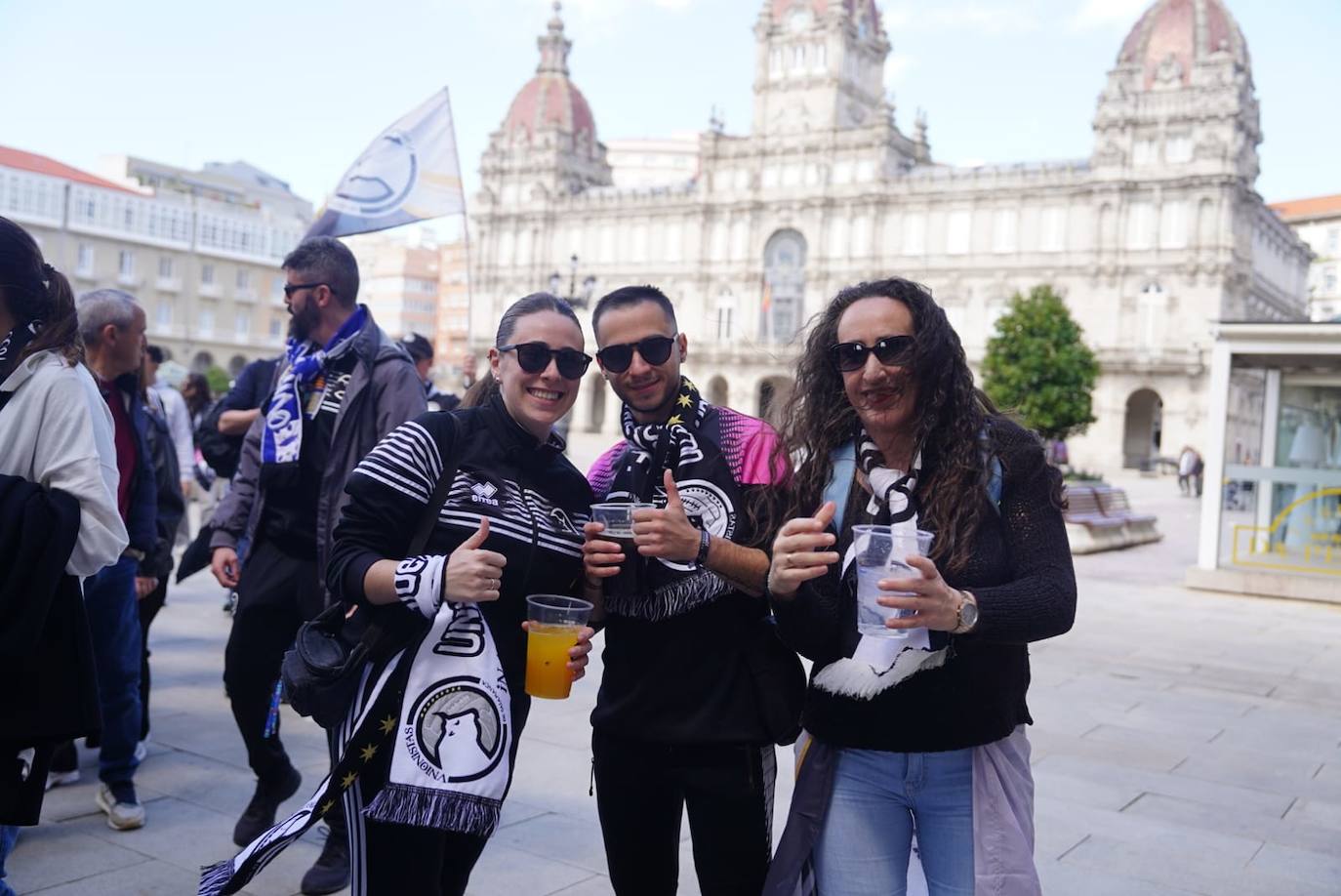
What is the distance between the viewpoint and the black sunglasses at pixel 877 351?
2316mm

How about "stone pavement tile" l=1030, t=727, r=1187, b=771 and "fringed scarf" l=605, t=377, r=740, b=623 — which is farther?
"stone pavement tile" l=1030, t=727, r=1187, b=771

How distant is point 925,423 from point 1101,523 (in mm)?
15722

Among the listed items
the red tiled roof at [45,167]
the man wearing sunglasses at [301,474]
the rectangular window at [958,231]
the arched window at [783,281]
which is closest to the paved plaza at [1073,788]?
the man wearing sunglasses at [301,474]

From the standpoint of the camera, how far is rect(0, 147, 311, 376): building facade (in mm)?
58688

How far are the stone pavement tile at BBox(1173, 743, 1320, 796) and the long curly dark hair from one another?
3.62m

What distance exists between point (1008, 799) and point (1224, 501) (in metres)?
11.8

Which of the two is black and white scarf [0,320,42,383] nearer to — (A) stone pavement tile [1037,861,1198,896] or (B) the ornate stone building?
(A) stone pavement tile [1037,861,1198,896]

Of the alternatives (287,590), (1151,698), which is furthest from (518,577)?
(1151,698)

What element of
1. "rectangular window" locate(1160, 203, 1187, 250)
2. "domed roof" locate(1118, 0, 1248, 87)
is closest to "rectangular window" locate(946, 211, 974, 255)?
"rectangular window" locate(1160, 203, 1187, 250)

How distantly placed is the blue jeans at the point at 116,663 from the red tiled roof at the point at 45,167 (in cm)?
6300

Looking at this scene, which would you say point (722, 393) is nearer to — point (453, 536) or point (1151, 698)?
point (1151, 698)

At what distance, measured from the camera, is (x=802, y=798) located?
2.31 meters

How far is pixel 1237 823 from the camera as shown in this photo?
178 inches

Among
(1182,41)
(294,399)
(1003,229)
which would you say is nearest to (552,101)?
(1003,229)
